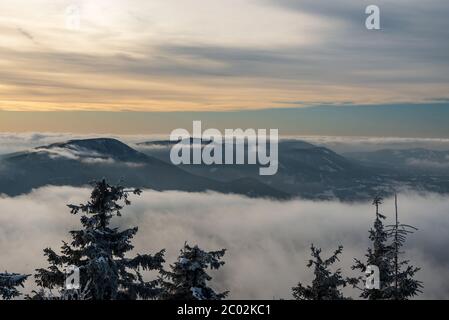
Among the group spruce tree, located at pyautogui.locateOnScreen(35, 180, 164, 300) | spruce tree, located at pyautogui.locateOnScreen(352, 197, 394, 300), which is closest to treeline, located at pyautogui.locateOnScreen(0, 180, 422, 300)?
spruce tree, located at pyautogui.locateOnScreen(35, 180, 164, 300)

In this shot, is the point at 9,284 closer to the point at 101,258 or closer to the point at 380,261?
the point at 101,258

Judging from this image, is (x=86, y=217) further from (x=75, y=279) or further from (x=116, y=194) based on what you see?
(x=75, y=279)

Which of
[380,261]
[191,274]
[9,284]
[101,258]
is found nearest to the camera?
[9,284]

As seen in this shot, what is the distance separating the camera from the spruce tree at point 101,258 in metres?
20.6

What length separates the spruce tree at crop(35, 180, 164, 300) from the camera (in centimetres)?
2059

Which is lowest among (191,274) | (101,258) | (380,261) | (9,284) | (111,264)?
(9,284)

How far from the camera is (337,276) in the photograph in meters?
27.0

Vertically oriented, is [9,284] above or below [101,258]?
below

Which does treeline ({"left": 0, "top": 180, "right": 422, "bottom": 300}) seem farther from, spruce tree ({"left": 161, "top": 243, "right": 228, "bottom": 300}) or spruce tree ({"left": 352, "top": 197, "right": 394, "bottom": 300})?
spruce tree ({"left": 352, "top": 197, "right": 394, "bottom": 300})

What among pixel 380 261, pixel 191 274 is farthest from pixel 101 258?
pixel 380 261

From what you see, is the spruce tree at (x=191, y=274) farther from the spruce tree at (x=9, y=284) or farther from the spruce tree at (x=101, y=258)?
the spruce tree at (x=9, y=284)

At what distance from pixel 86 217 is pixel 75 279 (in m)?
3.32

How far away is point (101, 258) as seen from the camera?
20.3 metres
